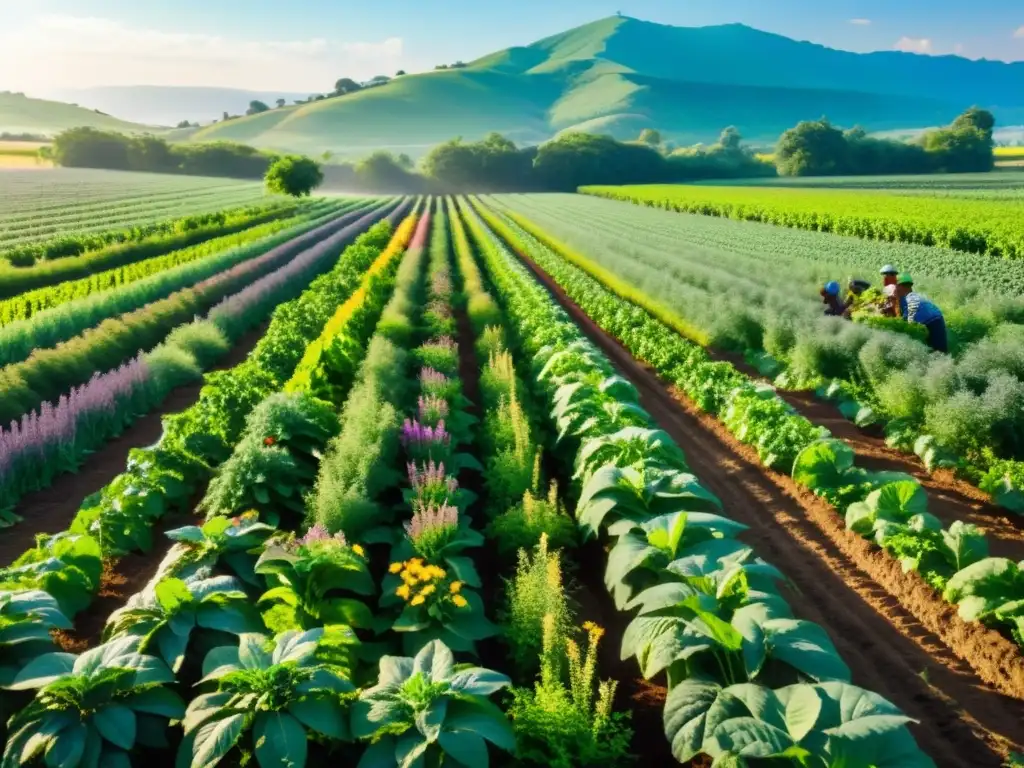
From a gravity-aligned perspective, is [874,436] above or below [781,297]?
below

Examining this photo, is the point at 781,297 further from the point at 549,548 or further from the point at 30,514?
the point at 30,514

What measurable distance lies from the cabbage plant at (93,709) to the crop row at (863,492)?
6.04 meters

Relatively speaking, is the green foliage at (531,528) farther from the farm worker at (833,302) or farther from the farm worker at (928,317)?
the farm worker at (833,302)

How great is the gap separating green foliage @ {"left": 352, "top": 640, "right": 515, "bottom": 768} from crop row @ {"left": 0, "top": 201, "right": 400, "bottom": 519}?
622 centimetres

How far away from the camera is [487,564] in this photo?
22.8 feet

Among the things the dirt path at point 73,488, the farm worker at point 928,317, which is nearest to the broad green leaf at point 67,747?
the dirt path at point 73,488

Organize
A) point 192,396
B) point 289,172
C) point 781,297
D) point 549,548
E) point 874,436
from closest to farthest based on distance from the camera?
1. point 549,548
2. point 874,436
3. point 192,396
4. point 781,297
5. point 289,172

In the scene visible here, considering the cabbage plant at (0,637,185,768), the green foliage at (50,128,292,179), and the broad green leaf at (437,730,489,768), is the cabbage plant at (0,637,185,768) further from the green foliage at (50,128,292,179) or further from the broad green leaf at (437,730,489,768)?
the green foliage at (50,128,292,179)

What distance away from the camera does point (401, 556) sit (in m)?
6.01

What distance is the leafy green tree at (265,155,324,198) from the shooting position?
2515 inches

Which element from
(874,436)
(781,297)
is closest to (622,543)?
(874,436)

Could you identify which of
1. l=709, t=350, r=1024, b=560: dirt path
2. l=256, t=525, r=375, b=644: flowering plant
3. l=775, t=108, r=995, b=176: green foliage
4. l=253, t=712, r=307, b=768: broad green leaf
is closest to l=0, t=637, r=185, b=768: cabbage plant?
l=253, t=712, r=307, b=768: broad green leaf

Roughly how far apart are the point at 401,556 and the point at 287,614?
110 cm

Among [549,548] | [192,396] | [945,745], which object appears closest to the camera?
[945,745]
